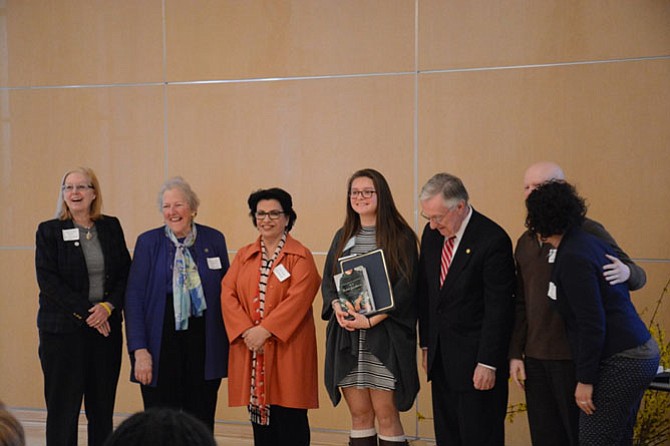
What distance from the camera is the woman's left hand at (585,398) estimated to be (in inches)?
122


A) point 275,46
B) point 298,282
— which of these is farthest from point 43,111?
point 298,282

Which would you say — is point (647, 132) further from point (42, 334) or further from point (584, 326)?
point (42, 334)

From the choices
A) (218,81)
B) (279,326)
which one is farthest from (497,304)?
(218,81)

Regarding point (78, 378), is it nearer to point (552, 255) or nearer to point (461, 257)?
point (461, 257)

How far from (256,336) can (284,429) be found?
527 mm

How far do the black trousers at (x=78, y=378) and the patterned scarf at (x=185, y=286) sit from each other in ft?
1.57

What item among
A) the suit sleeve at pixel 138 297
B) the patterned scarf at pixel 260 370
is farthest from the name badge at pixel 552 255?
the suit sleeve at pixel 138 297

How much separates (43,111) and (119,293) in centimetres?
235

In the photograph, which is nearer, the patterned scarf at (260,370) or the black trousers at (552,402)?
the black trousers at (552,402)

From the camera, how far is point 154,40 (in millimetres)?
5727

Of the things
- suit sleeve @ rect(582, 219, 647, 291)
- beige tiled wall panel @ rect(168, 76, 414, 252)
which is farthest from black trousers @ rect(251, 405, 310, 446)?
suit sleeve @ rect(582, 219, 647, 291)

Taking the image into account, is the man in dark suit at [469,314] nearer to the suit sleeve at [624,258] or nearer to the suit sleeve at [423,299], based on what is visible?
the suit sleeve at [423,299]

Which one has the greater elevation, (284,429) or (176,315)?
(176,315)

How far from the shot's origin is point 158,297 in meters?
4.09
